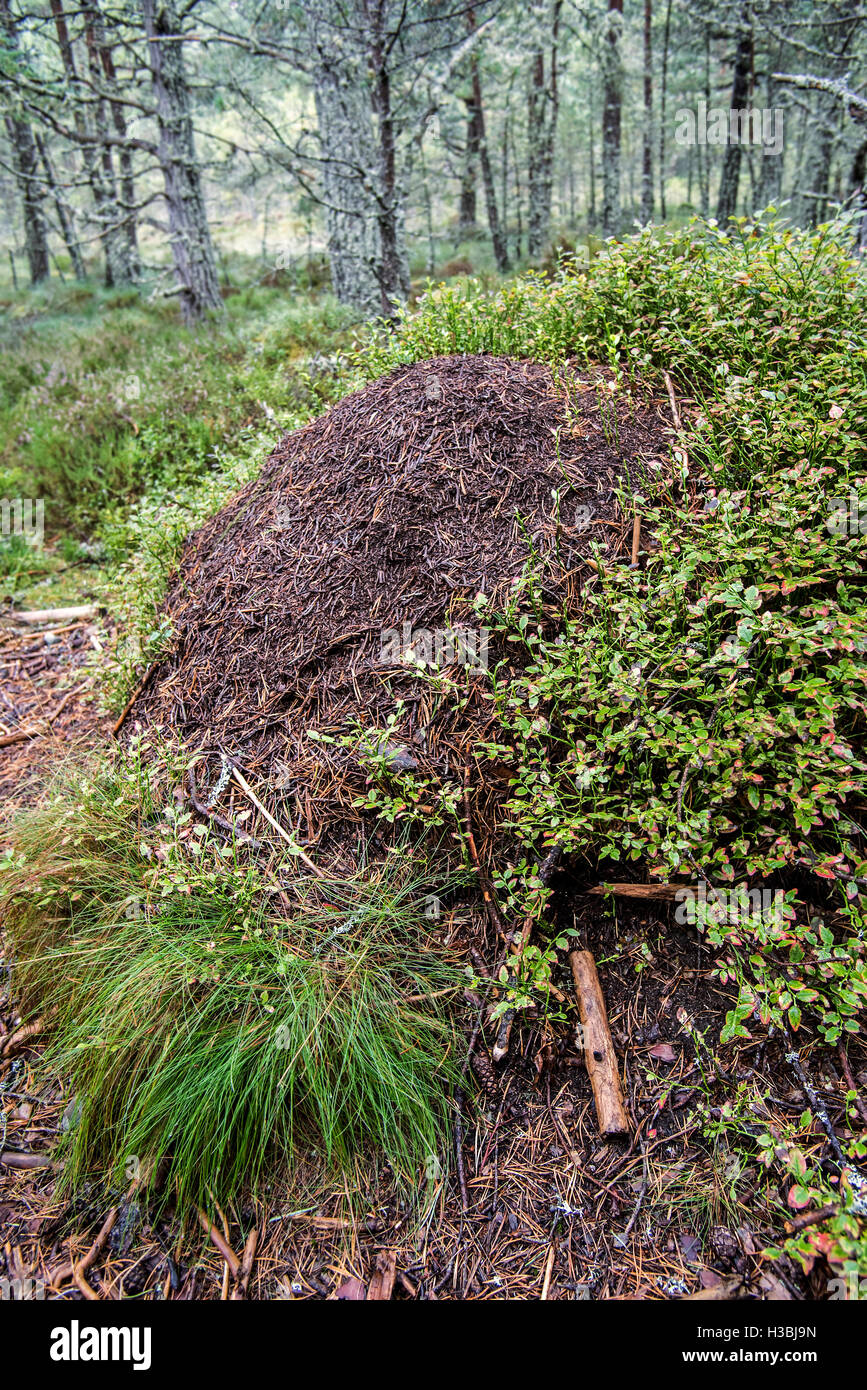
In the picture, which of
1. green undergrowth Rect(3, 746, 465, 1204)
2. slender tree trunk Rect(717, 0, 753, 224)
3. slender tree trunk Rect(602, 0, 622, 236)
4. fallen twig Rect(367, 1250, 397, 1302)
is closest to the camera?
fallen twig Rect(367, 1250, 397, 1302)

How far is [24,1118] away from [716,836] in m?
2.81

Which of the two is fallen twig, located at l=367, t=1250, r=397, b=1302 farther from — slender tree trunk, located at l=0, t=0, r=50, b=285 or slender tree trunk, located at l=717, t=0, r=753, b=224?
slender tree trunk, located at l=0, t=0, r=50, b=285

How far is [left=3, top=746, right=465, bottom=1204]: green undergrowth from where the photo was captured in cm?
232

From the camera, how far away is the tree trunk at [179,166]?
27.3 ft

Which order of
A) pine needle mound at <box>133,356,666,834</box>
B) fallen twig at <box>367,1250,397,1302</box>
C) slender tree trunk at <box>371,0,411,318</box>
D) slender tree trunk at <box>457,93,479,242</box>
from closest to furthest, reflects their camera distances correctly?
fallen twig at <box>367,1250,397,1302</box> < pine needle mound at <box>133,356,666,834</box> < slender tree trunk at <box>371,0,411,318</box> < slender tree trunk at <box>457,93,479,242</box>

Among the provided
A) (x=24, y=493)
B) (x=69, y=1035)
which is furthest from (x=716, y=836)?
(x=24, y=493)

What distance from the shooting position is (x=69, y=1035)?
8.40ft

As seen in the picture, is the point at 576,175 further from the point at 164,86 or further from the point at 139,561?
the point at 139,561

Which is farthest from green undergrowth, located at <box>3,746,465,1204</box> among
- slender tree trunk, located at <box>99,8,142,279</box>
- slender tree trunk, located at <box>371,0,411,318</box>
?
slender tree trunk, located at <box>99,8,142,279</box>

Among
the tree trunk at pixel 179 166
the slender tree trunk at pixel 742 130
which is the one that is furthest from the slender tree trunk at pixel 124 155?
the slender tree trunk at pixel 742 130

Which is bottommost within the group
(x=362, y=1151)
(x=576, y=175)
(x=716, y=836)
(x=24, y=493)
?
(x=362, y=1151)

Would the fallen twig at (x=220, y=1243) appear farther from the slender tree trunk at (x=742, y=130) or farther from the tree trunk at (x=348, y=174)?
the slender tree trunk at (x=742, y=130)

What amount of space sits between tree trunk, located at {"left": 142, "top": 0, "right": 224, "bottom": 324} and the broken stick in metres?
10.2
